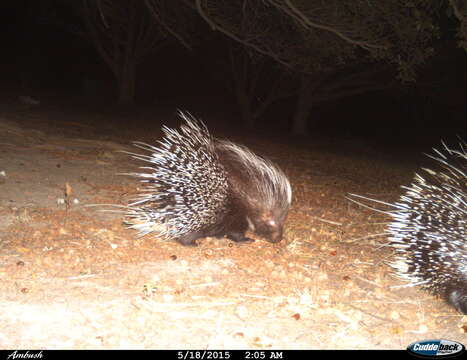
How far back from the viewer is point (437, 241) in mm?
3682

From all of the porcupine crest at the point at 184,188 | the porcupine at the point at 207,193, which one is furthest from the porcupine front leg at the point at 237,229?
the porcupine crest at the point at 184,188

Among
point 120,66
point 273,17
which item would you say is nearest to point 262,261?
point 273,17

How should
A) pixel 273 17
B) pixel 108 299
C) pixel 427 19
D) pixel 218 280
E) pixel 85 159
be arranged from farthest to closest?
1. pixel 85 159
2. pixel 273 17
3. pixel 427 19
4. pixel 218 280
5. pixel 108 299

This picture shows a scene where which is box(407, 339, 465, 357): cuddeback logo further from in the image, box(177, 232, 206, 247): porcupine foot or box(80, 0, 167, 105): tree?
box(80, 0, 167, 105): tree

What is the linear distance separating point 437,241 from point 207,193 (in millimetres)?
2028

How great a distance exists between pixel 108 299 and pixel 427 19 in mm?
5173

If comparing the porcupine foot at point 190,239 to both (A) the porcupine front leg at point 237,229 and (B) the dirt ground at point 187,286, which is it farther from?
(A) the porcupine front leg at point 237,229

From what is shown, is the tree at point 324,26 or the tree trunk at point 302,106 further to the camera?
the tree trunk at point 302,106

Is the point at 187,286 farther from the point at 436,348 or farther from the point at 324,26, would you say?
the point at 324,26

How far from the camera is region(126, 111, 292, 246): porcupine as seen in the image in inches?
169

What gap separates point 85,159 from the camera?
26.6 ft

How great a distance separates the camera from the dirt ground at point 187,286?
2.92 metres

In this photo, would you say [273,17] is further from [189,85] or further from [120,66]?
[189,85]

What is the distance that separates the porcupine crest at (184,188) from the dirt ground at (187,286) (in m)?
0.25
